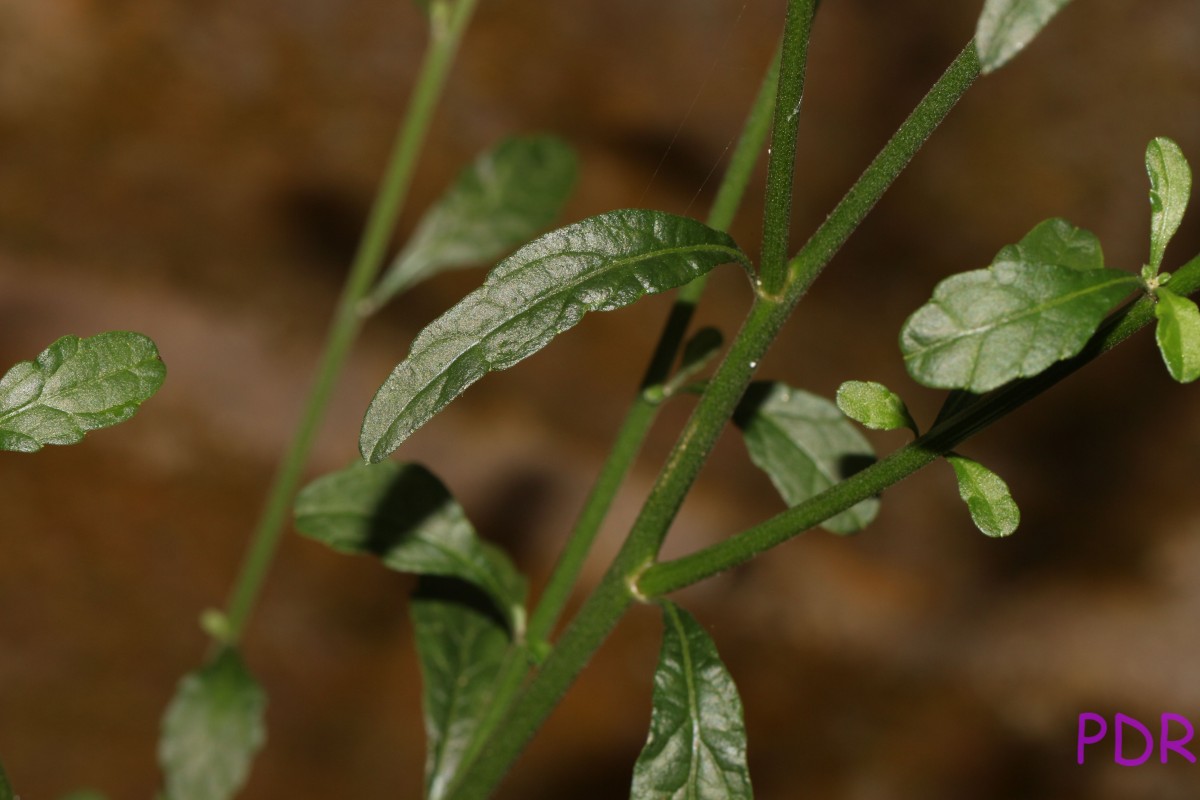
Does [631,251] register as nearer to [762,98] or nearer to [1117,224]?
[762,98]

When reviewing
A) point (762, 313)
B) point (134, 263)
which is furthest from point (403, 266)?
point (134, 263)

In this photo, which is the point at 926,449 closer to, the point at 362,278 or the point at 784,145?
the point at 784,145

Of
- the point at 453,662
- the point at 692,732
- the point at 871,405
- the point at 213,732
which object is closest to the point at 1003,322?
the point at 871,405

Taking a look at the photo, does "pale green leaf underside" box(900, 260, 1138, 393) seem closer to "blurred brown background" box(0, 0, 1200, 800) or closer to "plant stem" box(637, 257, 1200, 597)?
"plant stem" box(637, 257, 1200, 597)

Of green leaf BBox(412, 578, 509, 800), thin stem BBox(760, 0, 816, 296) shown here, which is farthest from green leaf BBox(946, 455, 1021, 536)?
green leaf BBox(412, 578, 509, 800)

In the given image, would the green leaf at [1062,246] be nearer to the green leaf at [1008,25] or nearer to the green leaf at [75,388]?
the green leaf at [1008,25]
